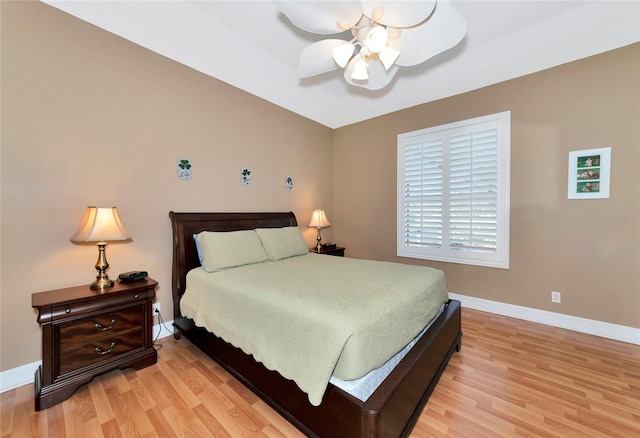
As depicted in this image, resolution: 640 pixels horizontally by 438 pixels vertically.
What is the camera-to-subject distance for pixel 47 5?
6.17 ft

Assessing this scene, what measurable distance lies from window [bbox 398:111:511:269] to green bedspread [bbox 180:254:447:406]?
1.33m

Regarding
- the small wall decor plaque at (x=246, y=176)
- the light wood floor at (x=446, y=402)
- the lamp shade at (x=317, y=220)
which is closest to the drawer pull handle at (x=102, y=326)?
the light wood floor at (x=446, y=402)

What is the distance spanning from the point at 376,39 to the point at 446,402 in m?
2.43

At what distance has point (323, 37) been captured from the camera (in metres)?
2.79

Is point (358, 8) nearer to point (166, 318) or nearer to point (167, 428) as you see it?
point (167, 428)

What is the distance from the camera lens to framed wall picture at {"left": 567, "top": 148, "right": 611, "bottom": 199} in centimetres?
242

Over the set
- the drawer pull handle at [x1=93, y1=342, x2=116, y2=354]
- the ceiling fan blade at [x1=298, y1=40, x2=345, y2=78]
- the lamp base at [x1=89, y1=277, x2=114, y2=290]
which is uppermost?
the ceiling fan blade at [x1=298, y1=40, x2=345, y2=78]

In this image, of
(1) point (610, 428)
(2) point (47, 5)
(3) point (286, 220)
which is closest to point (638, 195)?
(1) point (610, 428)

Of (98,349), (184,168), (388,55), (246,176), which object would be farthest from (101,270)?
(388,55)

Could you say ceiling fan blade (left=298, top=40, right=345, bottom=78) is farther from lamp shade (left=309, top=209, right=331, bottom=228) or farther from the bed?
lamp shade (left=309, top=209, right=331, bottom=228)

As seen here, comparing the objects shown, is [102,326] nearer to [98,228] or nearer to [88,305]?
[88,305]

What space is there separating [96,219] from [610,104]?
14.9 feet

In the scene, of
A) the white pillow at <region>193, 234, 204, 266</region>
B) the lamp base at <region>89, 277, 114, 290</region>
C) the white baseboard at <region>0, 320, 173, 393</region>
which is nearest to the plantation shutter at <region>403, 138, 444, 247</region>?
the white pillow at <region>193, 234, 204, 266</region>

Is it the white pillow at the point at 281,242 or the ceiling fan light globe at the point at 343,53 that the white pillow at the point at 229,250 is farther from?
the ceiling fan light globe at the point at 343,53
